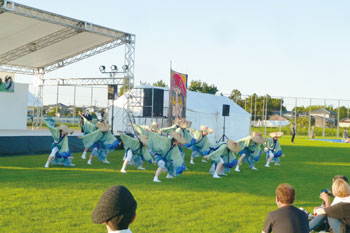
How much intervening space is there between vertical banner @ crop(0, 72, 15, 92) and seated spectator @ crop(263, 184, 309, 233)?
20371 mm

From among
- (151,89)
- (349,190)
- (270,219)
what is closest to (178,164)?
(349,190)

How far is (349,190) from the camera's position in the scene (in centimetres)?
415

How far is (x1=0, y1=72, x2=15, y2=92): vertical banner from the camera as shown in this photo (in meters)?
20.8

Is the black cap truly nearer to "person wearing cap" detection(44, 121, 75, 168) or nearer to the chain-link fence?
"person wearing cap" detection(44, 121, 75, 168)

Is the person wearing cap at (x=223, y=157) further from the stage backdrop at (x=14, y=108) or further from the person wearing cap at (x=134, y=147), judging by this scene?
the stage backdrop at (x=14, y=108)

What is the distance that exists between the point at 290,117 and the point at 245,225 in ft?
150

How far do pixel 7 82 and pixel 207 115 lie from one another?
11.6 m

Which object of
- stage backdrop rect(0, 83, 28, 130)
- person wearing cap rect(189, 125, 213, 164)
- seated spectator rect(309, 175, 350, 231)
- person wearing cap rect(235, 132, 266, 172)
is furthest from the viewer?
stage backdrop rect(0, 83, 28, 130)

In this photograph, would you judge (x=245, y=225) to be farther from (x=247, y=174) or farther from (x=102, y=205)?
(x=247, y=174)

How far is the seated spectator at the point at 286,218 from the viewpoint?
10.2 feet

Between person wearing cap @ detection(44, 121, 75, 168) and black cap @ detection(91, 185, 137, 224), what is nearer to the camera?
black cap @ detection(91, 185, 137, 224)

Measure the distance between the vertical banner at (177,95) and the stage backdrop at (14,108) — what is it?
9.85 m

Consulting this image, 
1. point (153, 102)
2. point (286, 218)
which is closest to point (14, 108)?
point (153, 102)

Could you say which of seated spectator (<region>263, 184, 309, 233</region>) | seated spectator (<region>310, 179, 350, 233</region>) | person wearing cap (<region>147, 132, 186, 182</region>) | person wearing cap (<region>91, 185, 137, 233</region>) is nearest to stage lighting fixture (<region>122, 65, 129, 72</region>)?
person wearing cap (<region>147, 132, 186, 182</region>)
